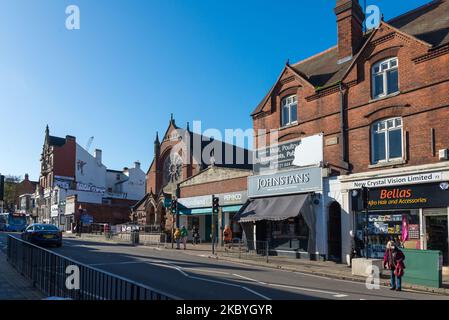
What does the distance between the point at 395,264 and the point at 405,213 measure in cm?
569

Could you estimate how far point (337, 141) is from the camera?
2241 cm

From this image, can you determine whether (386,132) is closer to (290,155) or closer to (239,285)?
(290,155)

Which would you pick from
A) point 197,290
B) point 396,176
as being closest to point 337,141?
point 396,176

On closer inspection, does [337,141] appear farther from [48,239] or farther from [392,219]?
[48,239]

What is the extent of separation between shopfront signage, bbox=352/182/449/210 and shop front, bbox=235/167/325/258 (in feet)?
9.15

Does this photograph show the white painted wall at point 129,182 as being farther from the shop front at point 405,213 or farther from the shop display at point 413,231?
the shop display at point 413,231

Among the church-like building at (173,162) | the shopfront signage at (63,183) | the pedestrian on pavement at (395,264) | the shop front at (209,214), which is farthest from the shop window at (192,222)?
the shopfront signage at (63,183)

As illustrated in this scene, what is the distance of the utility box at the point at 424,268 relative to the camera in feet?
47.2

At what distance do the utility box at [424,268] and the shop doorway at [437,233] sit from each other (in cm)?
320

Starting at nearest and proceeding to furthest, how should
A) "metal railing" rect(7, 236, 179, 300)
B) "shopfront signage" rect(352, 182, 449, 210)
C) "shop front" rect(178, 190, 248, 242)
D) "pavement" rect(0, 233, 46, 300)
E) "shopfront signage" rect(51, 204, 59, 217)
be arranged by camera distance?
"metal railing" rect(7, 236, 179, 300)
"pavement" rect(0, 233, 46, 300)
"shopfront signage" rect(352, 182, 449, 210)
"shop front" rect(178, 190, 248, 242)
"shopfront signage" rect(51, 204, 59, 217)

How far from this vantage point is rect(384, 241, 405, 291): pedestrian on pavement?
1380 cm

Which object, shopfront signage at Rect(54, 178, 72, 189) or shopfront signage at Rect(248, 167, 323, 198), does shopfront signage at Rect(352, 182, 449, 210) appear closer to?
shopfront signage at Rect(248, 167, 323, 198)

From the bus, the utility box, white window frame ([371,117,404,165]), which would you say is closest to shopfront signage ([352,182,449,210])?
white window frame ([371,117,404,165])
